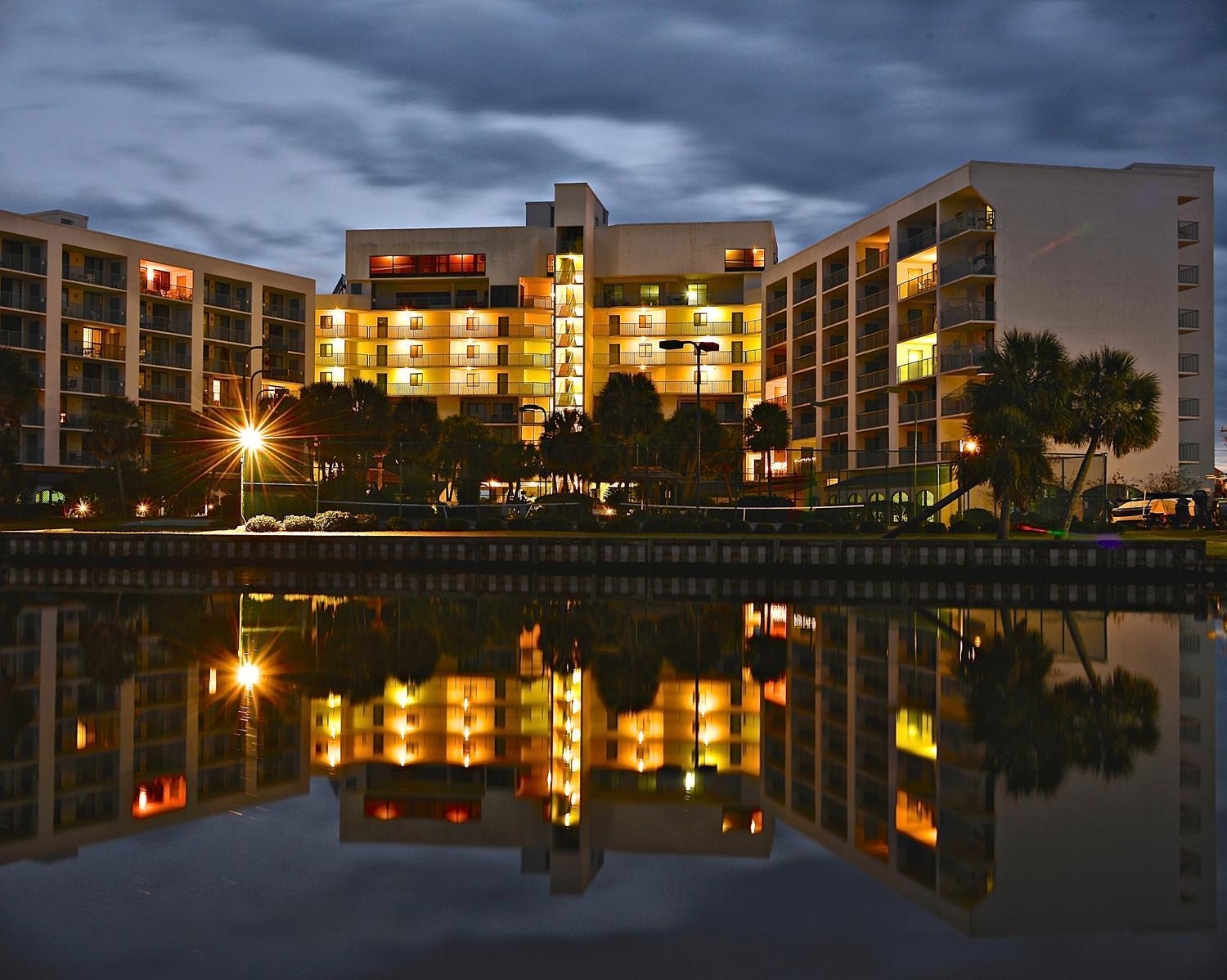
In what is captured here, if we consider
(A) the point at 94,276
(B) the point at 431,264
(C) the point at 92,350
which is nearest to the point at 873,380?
(B) the point at 431,264

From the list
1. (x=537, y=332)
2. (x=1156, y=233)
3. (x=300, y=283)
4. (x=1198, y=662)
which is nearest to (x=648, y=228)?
(x=537, y=332)

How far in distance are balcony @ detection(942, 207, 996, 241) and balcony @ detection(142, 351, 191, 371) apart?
61448 millimetres

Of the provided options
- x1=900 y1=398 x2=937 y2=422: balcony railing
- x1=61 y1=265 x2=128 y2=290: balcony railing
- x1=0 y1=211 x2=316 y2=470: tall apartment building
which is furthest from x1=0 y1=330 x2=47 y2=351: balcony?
x1=900 y1=398 x2=937 y2=422: balcony railing

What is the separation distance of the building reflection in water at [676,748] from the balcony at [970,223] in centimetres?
4654

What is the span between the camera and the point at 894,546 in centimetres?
4316

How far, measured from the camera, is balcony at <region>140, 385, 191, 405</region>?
9894cm

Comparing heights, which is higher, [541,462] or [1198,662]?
[541,462]

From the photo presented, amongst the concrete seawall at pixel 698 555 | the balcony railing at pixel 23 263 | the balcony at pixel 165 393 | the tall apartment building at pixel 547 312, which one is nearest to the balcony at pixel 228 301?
the tall apartment building at pixel 547 312

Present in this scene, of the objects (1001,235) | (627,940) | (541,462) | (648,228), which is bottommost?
(627,940)

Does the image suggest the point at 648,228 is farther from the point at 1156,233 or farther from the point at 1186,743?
the point at 1186,743

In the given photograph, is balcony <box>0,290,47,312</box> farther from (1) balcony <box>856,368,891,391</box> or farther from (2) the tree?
(1) balcony <box>856,368,891,391</box>

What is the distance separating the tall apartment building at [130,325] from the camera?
90500 mm

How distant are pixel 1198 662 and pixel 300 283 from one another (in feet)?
331

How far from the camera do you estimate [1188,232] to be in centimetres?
7531
